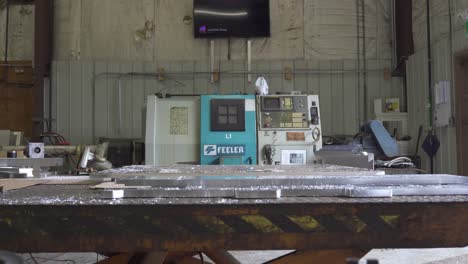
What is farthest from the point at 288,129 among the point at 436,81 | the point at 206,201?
the point at 206,201

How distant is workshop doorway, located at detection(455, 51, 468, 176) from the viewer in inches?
165

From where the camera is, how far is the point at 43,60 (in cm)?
565

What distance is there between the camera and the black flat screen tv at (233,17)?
18.6 ft

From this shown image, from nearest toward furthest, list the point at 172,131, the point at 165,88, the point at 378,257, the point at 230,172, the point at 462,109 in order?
the point at 230,172, the point at 378,257, the point at 172,131, the point at 462,109, the point at 165,88

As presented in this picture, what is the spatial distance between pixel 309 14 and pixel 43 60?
3930 mm

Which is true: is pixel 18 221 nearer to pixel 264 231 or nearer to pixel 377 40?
pixel 264 231

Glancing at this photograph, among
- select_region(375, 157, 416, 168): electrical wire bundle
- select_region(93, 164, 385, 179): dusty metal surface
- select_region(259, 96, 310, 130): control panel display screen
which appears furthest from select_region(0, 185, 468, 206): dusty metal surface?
select_region(259, 96, 310, 130): control panel display screen

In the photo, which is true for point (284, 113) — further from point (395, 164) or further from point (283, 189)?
point (283, 189)

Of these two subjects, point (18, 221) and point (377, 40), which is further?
point (377, 40)

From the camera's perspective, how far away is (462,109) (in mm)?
4223

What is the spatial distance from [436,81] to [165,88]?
142 inches

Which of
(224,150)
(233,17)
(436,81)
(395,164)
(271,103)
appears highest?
(233,17)

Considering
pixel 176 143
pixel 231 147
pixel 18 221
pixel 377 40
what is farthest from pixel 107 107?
pixel 18 221

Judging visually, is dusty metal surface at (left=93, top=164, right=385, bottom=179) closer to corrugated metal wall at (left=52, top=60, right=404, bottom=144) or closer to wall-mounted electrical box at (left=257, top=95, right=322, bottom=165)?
wall-mounted electrical box at (left=257, top=95, right=322, bottom=165)
